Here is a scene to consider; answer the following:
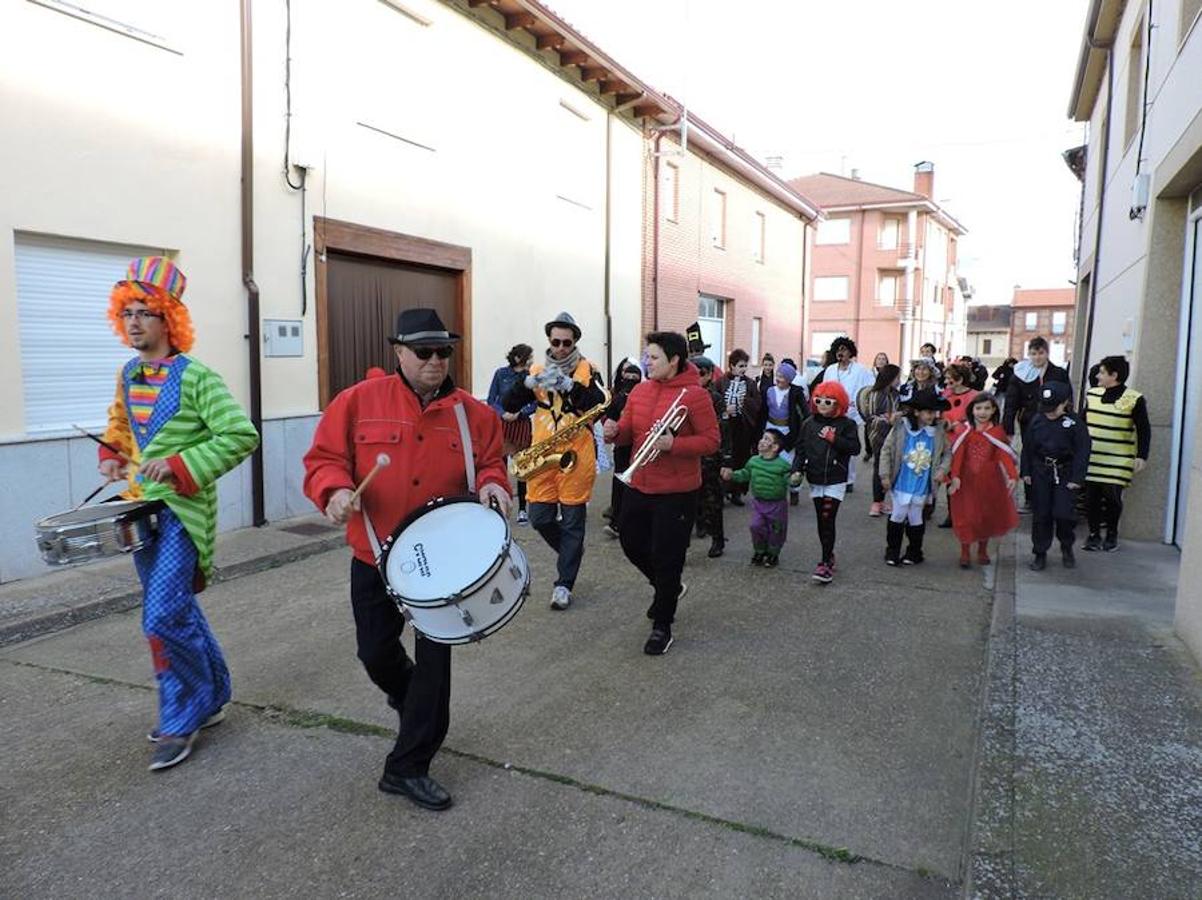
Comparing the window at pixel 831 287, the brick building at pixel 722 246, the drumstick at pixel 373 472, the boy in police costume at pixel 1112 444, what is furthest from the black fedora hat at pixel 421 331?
the window at pixel 831 287

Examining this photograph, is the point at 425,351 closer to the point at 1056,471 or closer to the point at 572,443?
the point at 572,443

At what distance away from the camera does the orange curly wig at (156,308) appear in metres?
3.46

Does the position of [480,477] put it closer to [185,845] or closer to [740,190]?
[185,845]

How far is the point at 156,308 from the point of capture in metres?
3.50

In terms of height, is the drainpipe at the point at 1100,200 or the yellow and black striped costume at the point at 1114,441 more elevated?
the drainpipe at the point at 1100,200

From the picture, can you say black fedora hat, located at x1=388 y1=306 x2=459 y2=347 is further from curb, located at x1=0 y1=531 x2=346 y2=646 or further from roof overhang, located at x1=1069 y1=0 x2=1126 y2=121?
roof overhang, located at x1=1069 y1=0 x2=1126 y2=121

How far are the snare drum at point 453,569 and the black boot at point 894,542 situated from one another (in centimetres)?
466

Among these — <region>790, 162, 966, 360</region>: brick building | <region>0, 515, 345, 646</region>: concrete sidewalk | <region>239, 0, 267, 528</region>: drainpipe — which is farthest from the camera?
<region>790, 162, 966, 360</region>: brick building

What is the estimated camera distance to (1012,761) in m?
3.38

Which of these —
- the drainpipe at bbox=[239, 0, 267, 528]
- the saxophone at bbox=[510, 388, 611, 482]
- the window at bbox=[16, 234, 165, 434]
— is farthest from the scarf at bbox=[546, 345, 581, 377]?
the window at bbox=[16, 234, 165, 434]

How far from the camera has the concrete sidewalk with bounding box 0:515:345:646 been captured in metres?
5.42

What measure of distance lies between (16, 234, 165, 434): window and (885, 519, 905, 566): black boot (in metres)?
6.41

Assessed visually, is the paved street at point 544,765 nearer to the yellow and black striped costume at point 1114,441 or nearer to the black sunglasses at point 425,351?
the black sunglasses at point 425,351

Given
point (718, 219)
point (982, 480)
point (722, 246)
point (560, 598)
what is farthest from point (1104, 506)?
point (718, 219)
